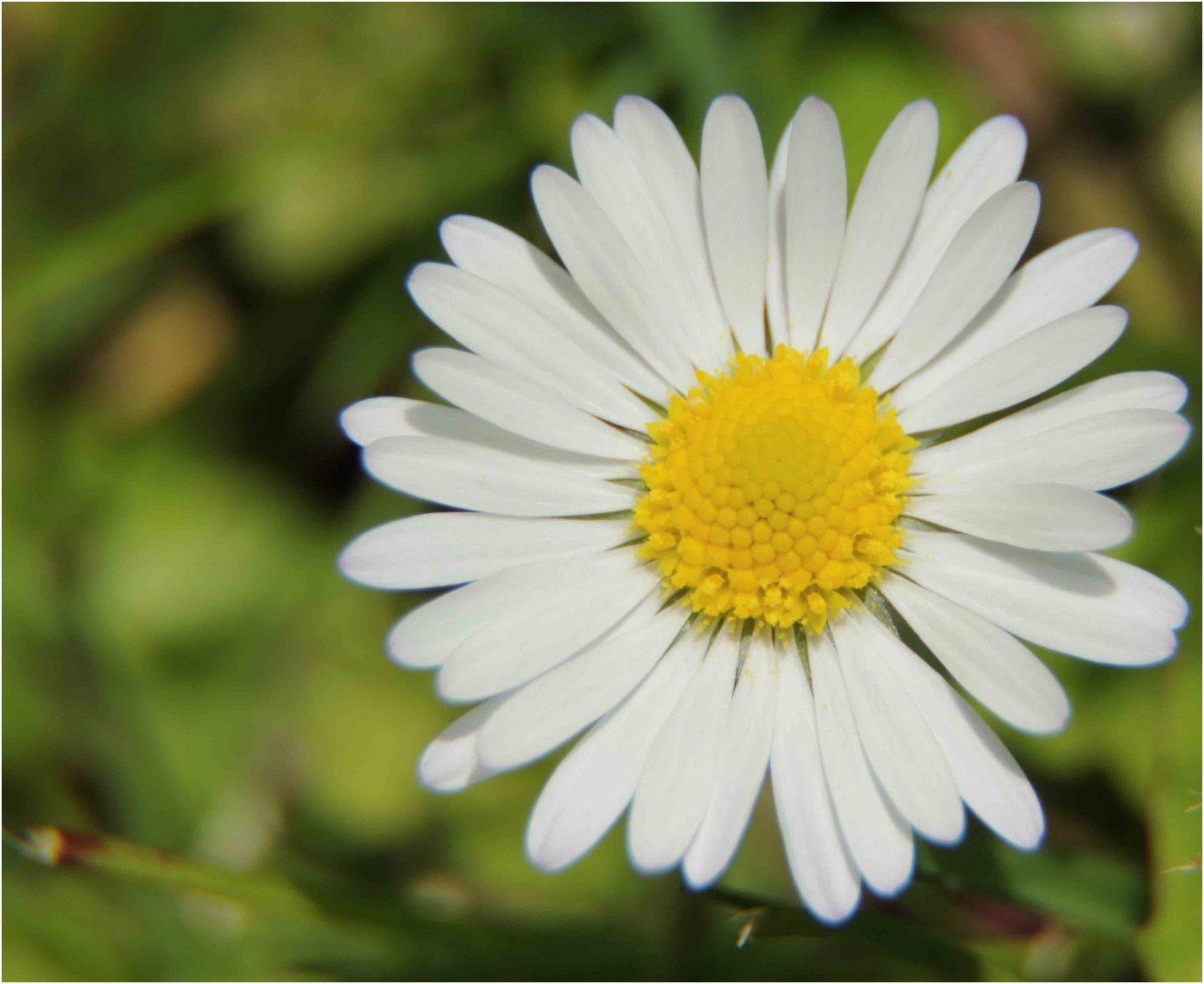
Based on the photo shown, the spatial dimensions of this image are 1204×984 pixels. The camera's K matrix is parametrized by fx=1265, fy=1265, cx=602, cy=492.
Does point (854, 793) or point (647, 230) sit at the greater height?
point (647, 230)

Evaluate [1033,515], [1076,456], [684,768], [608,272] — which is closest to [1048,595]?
[1033,515]

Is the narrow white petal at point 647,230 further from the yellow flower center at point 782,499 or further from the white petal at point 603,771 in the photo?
the white petal at point 603,771

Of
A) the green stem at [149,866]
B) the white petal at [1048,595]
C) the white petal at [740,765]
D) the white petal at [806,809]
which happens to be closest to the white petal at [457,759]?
the white petal at [740,765]

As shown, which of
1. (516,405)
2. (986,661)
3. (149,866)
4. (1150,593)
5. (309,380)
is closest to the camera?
(1150,593)

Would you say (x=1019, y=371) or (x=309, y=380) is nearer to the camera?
(x=1019, y=371)

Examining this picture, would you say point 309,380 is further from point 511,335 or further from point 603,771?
point 603,771

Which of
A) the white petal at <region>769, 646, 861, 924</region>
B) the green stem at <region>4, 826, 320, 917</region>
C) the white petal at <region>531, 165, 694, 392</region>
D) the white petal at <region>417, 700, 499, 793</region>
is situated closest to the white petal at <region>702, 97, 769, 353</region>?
the white petal at <region>531, 165, 694, 392</region>

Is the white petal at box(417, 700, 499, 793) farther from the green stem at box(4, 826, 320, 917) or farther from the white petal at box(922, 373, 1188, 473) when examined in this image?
the white petal at box(922, 373, 1188, 473)
